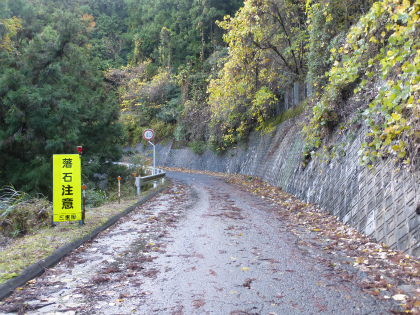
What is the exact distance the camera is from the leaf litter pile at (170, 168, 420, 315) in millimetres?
4180

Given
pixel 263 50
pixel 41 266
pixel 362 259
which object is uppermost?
pixel 263 50

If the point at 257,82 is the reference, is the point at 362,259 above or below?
below

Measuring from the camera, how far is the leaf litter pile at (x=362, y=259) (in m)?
4.18

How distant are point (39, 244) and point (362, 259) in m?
5.62

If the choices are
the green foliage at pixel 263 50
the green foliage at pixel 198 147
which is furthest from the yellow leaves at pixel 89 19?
the green foliage at pixel 263 50

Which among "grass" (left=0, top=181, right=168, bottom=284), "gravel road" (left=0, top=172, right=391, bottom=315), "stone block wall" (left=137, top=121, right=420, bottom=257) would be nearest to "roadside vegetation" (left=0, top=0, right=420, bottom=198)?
"stone block wall" (left=137, top=121, right=420, bottom=257)

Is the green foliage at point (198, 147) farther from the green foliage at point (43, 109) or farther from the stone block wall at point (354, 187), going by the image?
the stone block wall at point (354, 187)

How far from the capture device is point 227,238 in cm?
691

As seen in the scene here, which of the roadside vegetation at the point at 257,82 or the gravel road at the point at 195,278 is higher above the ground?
the roadside vegetation at the point at 257,82

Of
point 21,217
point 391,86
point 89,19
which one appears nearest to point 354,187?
point 391,86

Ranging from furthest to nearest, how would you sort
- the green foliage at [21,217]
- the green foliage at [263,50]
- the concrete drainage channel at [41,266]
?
the green foliage at [263,50], the green foliage at [21,217], the concrete drainage channel at [41,266]

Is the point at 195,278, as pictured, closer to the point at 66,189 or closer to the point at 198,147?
the point at 66,189

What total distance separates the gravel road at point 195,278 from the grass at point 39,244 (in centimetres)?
33

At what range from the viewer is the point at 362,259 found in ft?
17.7
